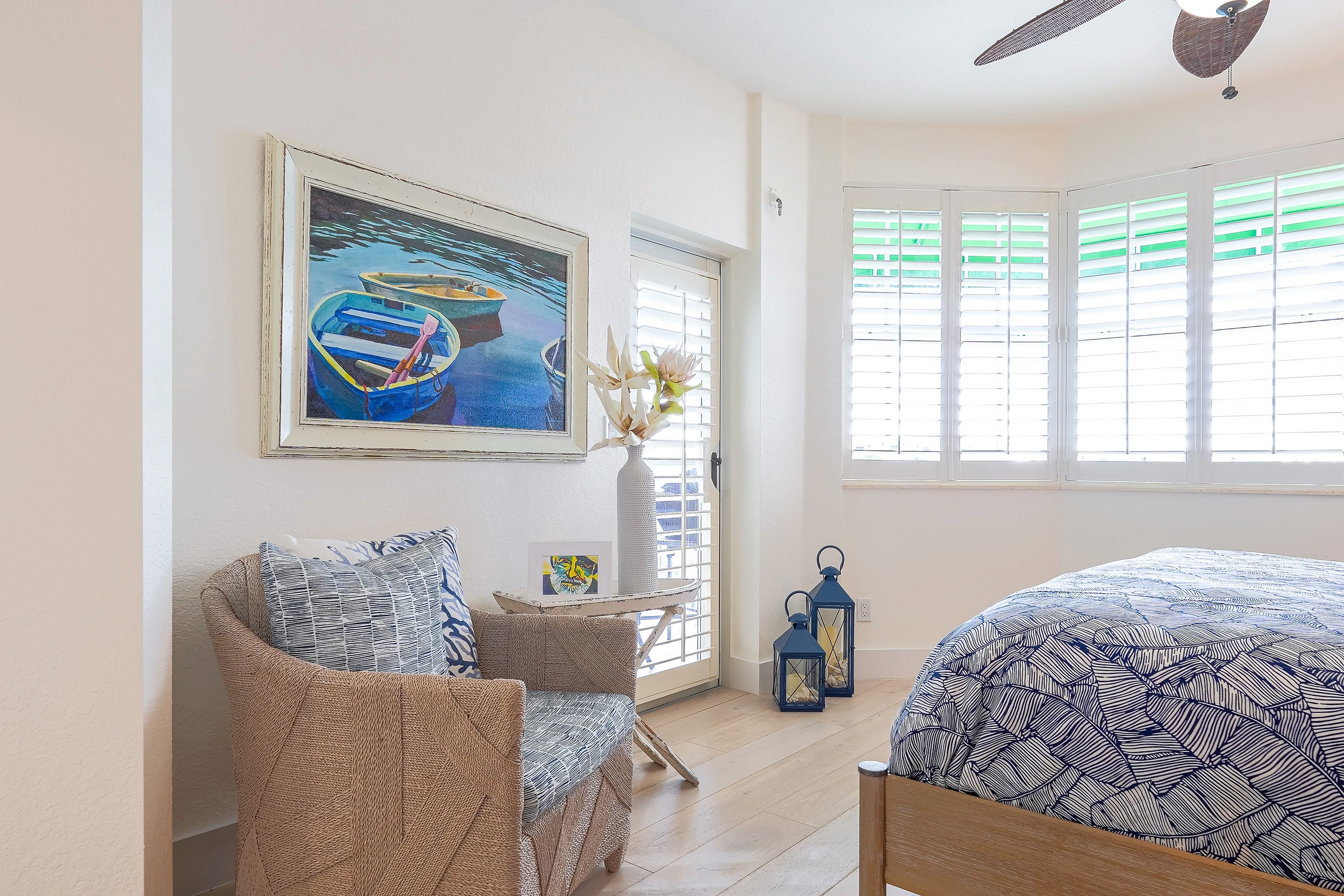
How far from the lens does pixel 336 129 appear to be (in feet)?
7.09

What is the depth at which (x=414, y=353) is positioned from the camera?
2.34 meters

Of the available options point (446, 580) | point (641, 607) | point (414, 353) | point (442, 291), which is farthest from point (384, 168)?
point (641, 607)

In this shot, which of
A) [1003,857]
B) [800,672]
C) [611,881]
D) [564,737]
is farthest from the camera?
[800,672]

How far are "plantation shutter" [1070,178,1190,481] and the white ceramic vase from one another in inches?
99.0

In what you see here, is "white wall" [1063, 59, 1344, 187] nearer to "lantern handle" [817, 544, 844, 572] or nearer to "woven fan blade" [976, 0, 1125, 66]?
"woven fan blade" [976, 0, 1125, 66]

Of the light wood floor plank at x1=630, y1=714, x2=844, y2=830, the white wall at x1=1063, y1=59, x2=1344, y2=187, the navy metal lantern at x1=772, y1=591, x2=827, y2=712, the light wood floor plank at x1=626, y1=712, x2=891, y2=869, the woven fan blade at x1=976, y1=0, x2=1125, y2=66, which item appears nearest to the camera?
the light wood floor plank at x1=626, y1=712, x2=891, y2=869

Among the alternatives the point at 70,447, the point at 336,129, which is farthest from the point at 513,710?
the point at 336,129

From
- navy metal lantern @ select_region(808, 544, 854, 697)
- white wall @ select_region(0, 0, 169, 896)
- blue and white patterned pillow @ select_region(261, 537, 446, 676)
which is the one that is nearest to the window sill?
navy metal lantern @ select_region(808, 544, 854, 697)

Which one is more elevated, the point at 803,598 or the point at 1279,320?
the point at 1279,320

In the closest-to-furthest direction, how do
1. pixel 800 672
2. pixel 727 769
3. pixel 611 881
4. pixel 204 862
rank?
pixel 204 862
pixel 611 881
pixel 727 769
pixel 800 672

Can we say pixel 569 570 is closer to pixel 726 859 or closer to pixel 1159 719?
pixel 726 859

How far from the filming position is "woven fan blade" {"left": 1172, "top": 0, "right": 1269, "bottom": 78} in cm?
229

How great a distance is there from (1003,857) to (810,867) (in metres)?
0.67

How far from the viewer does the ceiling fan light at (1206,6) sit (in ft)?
6.84
